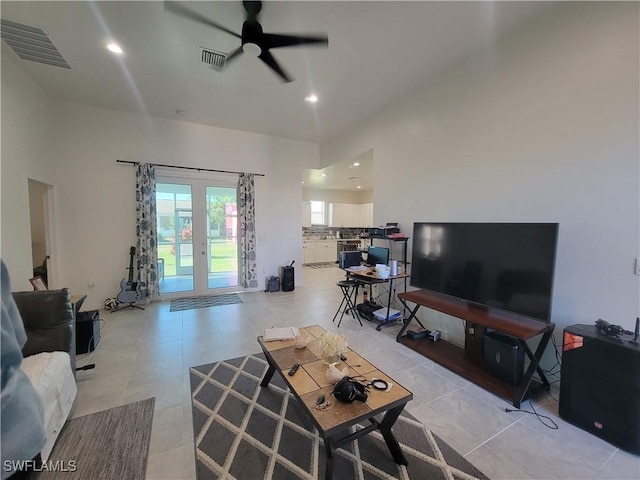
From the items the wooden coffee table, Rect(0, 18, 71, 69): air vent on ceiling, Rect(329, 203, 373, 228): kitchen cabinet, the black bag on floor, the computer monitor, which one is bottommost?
the black bag on floor

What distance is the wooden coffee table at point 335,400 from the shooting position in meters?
1.34

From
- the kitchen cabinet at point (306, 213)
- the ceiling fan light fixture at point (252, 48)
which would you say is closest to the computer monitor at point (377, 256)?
the ceiling fan light fixture at point (252, 48)

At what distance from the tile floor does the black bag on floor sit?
0.65ft

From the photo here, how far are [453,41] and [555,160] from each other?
5.11 ft

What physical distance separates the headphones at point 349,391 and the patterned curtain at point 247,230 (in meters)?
4.19

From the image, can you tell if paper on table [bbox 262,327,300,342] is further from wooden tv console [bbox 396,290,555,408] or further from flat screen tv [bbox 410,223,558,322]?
flat screen tv [bbox 410,223,558,322]

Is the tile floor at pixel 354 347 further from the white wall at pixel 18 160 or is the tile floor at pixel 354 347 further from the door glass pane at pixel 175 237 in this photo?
the white wall at pixel 18 160

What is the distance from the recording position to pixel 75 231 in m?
4.13

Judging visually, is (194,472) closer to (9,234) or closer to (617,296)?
(9,234)

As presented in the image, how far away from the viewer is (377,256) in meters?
4.12

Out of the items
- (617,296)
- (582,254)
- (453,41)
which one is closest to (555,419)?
(617,296)

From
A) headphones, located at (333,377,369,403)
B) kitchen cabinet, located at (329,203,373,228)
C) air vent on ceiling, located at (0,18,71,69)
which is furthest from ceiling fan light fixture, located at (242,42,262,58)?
kitchen cabinet, located at (329,203,373,228)

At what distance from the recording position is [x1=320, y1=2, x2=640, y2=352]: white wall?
6.35ft

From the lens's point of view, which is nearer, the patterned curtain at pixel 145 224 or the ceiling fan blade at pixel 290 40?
the ceiling fan blade at pixel 290 40
